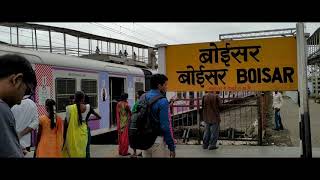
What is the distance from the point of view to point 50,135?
5.29 meters

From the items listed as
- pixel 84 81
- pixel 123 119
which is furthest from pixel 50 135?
pixel 84 81

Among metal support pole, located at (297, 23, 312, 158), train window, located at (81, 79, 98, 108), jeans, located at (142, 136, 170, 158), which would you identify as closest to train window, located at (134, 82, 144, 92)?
train window, located at (81, 79, 98, 108)

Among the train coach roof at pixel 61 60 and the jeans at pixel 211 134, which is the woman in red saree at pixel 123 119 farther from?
the train coach roof at pixel 61 60

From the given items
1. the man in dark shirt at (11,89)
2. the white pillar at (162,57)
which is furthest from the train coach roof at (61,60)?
the man in dark shirt at (11,89)

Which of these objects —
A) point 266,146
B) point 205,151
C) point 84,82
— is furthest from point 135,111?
point 84,82

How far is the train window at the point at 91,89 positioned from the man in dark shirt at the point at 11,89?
29.7ft

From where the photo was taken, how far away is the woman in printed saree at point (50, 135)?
17.1ft

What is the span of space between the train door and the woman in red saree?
3.90m

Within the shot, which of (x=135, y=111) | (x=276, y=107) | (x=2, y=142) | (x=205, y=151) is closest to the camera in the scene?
(x=2, y=142)

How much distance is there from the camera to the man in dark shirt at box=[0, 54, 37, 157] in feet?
5.21

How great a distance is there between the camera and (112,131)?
12820mm

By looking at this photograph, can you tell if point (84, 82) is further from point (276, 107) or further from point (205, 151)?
point (276, 107)

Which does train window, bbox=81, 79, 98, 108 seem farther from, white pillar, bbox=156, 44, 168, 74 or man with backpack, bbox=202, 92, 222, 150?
man with backpack, bbox=202, 92, 222, 150
